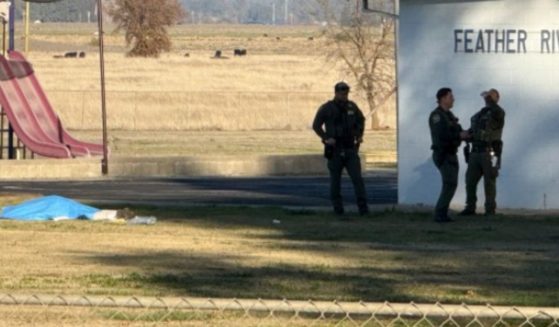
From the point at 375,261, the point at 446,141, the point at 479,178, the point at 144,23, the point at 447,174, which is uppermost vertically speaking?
the point at 144,23

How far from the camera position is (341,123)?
68.5 feet

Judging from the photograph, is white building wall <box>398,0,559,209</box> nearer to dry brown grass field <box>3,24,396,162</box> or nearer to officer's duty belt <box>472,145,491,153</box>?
officer's duty belt <box>472,145,491,153</box>

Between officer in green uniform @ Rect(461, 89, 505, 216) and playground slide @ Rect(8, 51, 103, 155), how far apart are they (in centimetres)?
1631

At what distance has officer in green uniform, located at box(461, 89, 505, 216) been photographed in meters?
21.3

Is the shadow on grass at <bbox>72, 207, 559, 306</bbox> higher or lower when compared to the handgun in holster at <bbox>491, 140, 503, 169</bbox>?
lower

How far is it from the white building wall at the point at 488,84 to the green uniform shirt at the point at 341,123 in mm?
3385

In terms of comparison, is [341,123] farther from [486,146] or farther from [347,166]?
[486,146]

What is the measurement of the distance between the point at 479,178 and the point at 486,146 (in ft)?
1.91

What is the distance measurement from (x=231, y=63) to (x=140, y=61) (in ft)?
18.9

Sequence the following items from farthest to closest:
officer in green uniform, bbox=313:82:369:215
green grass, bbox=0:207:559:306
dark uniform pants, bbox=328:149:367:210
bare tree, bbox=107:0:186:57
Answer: bare tree, bbox=107:0:186:57 < dark uniform pants, bbox=328:149:367:210 < officer in green uniform, bbox=313:82:369:215 < green grass, bbox=0:207:559:306

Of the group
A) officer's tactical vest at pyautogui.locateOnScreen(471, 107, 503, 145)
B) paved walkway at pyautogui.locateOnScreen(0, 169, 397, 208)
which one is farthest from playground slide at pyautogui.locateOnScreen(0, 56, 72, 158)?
officer's tactical vest at pyautogui.locateOnScreen(471, 107, 503, 145)

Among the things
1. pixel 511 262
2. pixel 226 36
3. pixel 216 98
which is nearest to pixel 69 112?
pixel 216 98

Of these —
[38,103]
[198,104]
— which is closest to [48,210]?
[38,103]

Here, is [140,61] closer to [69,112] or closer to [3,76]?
[69,112]
